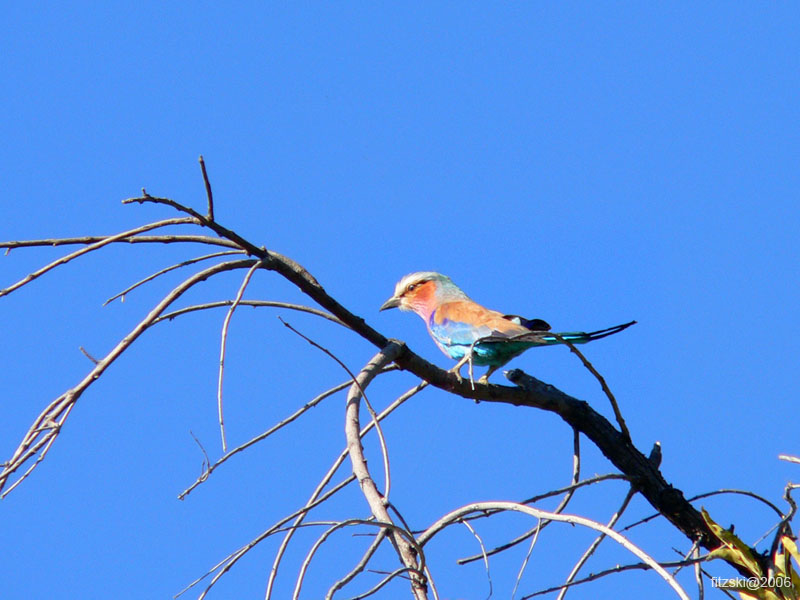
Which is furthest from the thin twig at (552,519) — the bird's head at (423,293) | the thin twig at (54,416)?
the bird's head at (423,293)

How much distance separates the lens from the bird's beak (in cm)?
687

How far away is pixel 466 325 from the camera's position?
5828 mm

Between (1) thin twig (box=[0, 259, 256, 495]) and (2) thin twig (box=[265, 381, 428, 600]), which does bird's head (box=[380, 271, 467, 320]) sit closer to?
(2) thin twig (box=[265, 381, 428, 600])

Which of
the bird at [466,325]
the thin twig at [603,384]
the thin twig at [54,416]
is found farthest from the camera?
the bird at [466,325]

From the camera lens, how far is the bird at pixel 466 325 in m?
4.70

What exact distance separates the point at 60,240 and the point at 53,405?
478 mm

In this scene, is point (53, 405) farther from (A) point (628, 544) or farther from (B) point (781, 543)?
(B) point (781, 543)

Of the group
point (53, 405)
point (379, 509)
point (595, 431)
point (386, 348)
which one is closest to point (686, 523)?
point (595, 431)

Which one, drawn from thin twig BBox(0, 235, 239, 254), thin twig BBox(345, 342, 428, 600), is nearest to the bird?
thin twig BBox(345, 342, 428, 600)

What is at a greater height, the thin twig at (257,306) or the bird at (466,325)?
the bird at (466,325)

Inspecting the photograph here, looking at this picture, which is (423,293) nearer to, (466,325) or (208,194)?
(466,325)

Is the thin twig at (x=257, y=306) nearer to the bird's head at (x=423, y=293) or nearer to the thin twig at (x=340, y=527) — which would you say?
the thin twig at (x=340, y=527)

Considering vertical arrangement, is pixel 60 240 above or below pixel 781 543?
below

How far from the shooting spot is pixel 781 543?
3580 mm
